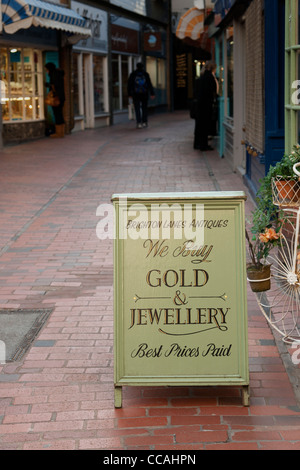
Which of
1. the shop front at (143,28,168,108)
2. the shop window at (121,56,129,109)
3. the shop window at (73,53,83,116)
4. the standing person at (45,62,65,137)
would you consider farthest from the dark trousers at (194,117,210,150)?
the shop front at (143,28,168,108)

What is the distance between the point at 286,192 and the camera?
4.53m

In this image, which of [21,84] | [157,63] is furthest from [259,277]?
[157,63]

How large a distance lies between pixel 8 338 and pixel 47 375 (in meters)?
0.79

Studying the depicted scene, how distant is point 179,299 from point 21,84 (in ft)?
55.7

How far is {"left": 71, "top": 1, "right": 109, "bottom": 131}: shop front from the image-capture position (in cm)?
2423

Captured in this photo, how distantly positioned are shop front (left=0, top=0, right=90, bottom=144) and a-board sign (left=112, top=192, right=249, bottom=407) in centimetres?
1413

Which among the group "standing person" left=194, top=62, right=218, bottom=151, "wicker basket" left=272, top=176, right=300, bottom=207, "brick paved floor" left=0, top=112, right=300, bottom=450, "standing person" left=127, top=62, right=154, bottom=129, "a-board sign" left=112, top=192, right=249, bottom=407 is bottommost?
"brick paved floor" left=0, top=112, right=300, bottom=450

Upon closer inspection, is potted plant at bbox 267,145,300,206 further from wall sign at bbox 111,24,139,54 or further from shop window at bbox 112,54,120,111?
wall sign at bbox 111,24,139,54

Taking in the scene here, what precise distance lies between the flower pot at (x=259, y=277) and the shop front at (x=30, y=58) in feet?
45.4

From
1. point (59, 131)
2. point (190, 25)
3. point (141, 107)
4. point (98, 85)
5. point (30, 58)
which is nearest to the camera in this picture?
point (190, 25)

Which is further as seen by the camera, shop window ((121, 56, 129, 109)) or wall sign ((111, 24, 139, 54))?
shop window ((121, 56, 129, 109))

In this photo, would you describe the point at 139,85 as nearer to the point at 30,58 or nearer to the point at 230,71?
the point at 30,58

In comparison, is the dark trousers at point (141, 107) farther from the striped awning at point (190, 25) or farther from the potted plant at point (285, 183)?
the potted plant at point (285, 183)
